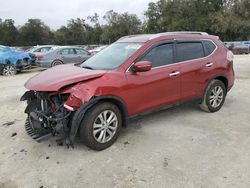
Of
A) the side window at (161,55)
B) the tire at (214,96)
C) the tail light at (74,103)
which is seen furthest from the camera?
the tire at (214,96)

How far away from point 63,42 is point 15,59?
4940cm

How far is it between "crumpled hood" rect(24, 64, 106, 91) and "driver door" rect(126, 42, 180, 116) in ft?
1.98

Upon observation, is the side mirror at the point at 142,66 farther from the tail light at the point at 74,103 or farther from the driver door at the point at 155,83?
the tail light at the point at 74,103

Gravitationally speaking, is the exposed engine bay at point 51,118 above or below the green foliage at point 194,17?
below

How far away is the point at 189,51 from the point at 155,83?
124cm

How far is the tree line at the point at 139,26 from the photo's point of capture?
5209 centimetres

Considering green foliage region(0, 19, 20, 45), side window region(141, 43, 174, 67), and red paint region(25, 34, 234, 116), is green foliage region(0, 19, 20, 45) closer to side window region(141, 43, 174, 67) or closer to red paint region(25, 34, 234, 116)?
red paint region(25, 34, 234, 116)

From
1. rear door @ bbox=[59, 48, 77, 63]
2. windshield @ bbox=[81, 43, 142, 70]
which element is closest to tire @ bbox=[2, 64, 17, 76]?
rear door @ bbox=[59, 48, 77, 63]

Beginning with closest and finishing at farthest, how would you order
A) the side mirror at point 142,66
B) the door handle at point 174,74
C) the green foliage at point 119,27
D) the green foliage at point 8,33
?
the side mirror at point 142,66
the door handle at point 174,74
the green foliage at point 8,33
the green foliage at point 119,27

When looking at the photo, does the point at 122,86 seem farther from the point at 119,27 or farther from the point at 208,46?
the point at 119,27

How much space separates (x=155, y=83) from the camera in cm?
499

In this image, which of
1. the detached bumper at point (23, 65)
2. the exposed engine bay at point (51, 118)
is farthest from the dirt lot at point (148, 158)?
the detached bumper at point (23, 65)

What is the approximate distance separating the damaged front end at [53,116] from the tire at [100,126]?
0.23 meters

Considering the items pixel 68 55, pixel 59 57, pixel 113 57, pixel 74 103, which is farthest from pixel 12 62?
pixel 74 103
